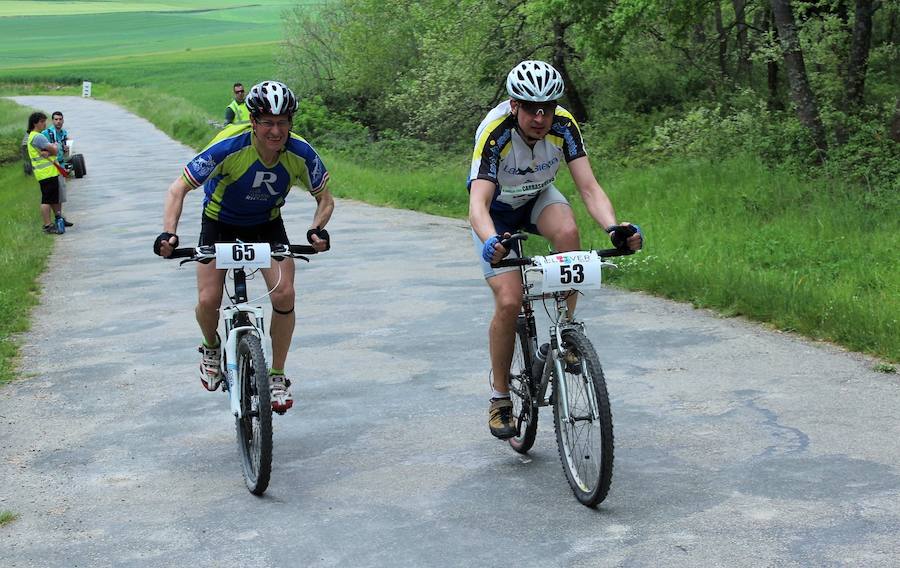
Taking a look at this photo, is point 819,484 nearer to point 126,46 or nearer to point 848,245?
point 848,245

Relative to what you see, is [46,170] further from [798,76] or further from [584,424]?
[584,424]

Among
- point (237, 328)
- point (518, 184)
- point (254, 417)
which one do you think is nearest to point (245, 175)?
point (237, 328)

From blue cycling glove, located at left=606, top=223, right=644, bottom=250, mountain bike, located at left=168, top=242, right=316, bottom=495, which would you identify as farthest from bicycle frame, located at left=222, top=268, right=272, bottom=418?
blue cycling glove, located at left=606, top=223, right=644, bottom=250

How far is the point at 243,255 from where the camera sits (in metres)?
6.16

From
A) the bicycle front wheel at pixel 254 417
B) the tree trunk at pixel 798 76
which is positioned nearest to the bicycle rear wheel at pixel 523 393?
the bicycle front wheel at pixel 254 417

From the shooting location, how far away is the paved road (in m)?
5.00

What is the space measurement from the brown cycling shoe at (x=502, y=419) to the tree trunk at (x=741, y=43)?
713 inches

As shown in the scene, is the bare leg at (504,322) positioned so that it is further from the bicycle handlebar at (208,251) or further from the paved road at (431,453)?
the bicycle handlebar at (208,251)

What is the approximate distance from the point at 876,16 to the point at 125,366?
21.0 meters

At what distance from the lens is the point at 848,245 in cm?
1173

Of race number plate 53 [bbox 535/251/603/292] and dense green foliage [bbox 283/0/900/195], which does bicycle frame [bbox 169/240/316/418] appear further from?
dense green foliage [bbox 283/0/900/195]

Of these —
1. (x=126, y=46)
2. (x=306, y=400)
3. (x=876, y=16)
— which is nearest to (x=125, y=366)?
(x=306, y=400)

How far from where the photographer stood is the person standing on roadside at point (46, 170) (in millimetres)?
18484

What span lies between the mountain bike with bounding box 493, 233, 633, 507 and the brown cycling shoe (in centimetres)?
36
